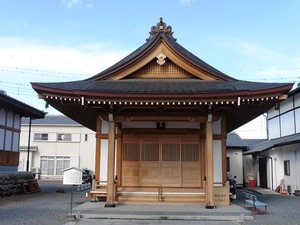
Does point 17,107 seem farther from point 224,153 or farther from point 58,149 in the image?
point 58,149

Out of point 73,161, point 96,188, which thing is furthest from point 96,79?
point 73,161

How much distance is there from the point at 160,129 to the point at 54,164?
24.8 metres

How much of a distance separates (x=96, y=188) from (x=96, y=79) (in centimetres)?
404

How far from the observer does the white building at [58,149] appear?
34.3 meters

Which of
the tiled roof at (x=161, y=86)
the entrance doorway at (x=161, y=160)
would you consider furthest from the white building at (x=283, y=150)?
the entrance doorway at (x=161, y=160)

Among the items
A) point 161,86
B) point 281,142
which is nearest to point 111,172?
point 161,86

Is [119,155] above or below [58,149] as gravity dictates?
below

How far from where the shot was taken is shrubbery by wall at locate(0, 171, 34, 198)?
14.8m

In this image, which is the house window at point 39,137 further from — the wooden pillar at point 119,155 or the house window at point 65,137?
the wooden pillar at point 119,155

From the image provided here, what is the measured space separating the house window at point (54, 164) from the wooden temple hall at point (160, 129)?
22.3 m

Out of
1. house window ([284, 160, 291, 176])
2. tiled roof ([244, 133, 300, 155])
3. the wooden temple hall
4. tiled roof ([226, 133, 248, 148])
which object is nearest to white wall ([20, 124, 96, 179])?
tiled roof ([226, 133, 248, 148])

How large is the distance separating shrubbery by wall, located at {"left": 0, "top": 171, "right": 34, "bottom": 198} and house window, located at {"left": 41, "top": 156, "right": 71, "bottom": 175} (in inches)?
670

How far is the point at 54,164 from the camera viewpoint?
34.6 m

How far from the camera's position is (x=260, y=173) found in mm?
24656
